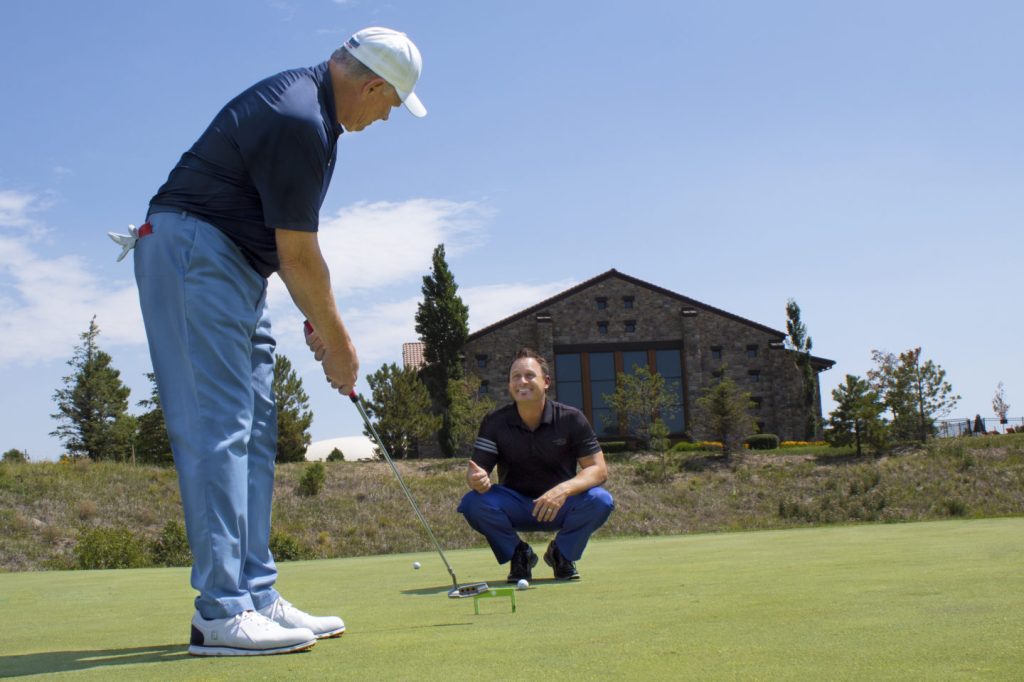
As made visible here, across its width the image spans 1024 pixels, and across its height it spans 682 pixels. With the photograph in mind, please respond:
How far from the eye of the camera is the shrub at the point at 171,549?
16484 millimetres

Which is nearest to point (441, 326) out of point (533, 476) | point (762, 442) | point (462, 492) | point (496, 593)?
point (762, 442)

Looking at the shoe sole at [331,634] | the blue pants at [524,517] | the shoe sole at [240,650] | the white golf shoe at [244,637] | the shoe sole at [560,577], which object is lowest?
the shoe sole at [560,577]

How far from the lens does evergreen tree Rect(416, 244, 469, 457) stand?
140 ft

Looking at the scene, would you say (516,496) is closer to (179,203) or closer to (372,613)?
(372,613)

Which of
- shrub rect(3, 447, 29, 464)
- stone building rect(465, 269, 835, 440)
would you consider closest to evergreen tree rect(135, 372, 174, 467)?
shrub rect(3, 447, 29, 464)

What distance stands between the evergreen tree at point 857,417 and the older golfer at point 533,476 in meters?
26.3

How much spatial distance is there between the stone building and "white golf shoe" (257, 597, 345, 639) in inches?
1618

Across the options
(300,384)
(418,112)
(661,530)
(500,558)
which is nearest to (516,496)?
(500,558)

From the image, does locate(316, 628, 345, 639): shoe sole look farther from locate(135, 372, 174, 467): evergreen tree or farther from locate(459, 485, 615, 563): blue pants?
locate(135, 372, 174, 467): evergreen tree

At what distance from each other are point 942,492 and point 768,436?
1521cm

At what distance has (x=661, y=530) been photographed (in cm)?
2417

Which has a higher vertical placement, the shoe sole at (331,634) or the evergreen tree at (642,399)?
the evergreen tree at (642,399)

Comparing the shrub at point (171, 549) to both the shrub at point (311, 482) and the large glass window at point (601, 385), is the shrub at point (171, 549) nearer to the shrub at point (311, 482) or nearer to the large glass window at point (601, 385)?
the shrub at point (311, 482)

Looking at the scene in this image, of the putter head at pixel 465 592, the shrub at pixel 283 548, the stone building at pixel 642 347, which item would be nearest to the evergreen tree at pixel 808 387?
the stone building at pixel 642 347
